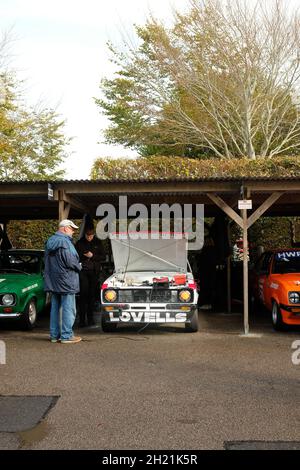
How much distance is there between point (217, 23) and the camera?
62.5ft

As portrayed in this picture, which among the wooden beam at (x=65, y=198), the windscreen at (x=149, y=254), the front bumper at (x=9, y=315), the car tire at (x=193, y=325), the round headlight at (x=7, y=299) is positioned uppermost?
the wooden beam at (x=65, y=198)

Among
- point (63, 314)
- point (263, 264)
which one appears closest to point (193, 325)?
point (63, 314)

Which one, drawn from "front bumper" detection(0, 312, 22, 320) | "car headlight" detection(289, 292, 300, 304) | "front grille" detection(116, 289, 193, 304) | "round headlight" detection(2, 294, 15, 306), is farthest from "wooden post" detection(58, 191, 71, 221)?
"car headlight" detection(289, 292, 300, 304)

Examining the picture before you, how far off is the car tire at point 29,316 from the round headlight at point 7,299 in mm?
376

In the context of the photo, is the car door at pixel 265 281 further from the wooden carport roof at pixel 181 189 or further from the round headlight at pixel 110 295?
the round headlight at pixel 110 295

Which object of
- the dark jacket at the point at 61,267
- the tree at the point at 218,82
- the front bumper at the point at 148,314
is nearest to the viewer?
the dark jacket at the point at 61,267

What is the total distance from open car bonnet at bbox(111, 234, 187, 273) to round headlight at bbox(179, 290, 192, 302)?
1.26 m

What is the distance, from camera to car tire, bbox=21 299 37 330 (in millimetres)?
9391

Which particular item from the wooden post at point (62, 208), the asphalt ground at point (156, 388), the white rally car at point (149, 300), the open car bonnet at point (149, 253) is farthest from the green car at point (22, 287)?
the open car bonnet at point (149, 253)

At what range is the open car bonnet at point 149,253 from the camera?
10102mm

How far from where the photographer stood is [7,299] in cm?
909

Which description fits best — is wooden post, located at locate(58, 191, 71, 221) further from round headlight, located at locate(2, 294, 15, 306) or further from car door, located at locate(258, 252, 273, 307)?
car door, located at locate(258, 252, 273, 307)
